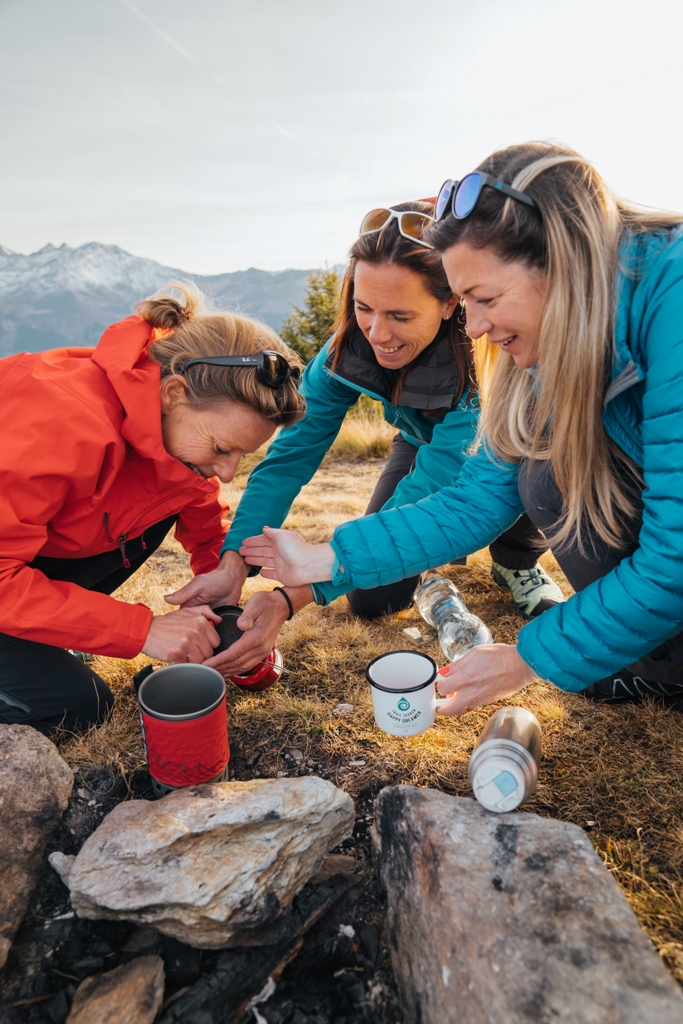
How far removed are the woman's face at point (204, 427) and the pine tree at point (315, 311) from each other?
17.0 metres

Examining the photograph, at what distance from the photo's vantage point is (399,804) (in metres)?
1.77

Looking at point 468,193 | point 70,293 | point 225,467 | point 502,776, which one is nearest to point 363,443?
point 225,467

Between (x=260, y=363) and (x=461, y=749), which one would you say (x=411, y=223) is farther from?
(x=461, y=749)

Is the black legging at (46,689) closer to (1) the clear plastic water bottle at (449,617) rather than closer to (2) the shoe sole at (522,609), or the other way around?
(1) the clear plastic water bottle at (449,617)

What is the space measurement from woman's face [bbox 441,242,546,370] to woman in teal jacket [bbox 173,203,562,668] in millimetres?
809

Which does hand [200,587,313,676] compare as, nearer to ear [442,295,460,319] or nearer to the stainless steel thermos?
the stainless steel thermos

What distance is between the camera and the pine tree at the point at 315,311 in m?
19.2

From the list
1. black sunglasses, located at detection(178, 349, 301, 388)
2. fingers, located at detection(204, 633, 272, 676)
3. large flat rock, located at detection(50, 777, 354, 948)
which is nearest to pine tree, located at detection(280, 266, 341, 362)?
black sunglasses, located at detection(178, 349, 301, 388)

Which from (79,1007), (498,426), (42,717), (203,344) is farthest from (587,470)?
(42,717)

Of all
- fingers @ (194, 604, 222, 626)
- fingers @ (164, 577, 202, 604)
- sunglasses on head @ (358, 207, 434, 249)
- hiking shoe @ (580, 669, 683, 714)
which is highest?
sunglasses on head @ (358, 207, 434, 249)

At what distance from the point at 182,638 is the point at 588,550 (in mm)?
1508

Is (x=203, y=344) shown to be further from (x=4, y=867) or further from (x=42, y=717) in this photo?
(x=4, y=867)

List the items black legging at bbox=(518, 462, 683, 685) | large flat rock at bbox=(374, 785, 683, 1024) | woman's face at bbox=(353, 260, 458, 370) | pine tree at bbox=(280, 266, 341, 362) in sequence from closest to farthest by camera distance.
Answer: large flat rock at bbox=(374, 785, 683, 1024) < black legging at bbox=(518, 462, 683, 685) < woman's face at bbox=(353, 260, 458, 370) < pine tree at bbox=(280, 266, 341, 362)

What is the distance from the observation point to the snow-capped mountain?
129 meters
